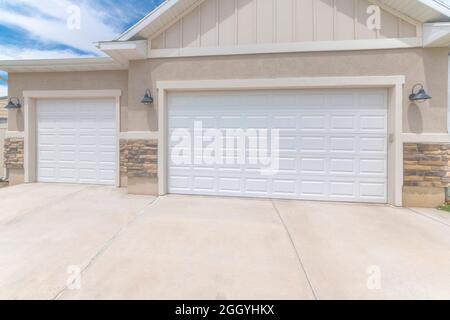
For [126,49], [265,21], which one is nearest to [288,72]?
[265,21]

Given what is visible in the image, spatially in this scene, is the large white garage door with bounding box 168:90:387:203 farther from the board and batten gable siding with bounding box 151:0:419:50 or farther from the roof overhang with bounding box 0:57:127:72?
the roof overhang with bounding box 0:57:127:72

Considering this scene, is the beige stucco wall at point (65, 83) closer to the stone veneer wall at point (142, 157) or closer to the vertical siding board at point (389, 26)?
the stone veneer wall at point (142, 157)

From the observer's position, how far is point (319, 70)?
16.2 feet

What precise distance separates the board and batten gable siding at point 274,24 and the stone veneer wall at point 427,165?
2.36 meters

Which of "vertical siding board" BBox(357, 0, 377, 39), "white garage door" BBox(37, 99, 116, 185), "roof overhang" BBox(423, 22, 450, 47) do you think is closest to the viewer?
"roof overhang" BBox(423, 22, 450, 47)

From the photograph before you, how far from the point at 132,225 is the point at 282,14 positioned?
5.27m

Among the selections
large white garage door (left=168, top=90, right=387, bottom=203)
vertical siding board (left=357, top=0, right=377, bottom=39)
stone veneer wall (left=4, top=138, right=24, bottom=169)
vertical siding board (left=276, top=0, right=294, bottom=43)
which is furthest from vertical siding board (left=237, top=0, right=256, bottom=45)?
stone veneer wall (left=4, top=138, right=24, bottom=169)

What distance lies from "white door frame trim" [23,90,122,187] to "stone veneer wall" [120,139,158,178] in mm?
1064

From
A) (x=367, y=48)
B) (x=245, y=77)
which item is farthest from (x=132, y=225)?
(x=367, y=48)

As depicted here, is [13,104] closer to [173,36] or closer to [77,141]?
[77,141]

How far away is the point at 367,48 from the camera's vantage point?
Result: 15.6ft

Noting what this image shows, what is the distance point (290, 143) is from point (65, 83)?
21.6 feet

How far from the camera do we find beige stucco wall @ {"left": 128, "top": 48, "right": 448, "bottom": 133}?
4.62 metres
